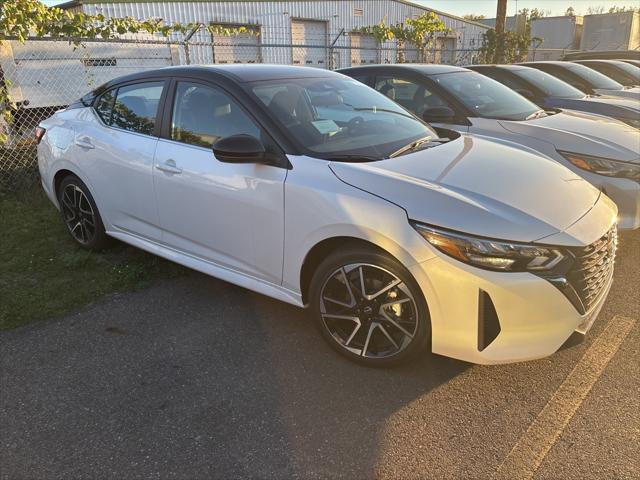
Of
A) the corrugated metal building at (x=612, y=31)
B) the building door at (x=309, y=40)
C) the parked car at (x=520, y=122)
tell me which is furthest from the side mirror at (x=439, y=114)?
the corrugated metal building at (x=612, y=31)

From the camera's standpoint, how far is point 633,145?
4688 mm

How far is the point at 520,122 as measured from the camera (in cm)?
521

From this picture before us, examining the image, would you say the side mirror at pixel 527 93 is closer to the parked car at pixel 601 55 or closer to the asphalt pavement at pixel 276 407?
the asphalt pavement at pixel 276 407

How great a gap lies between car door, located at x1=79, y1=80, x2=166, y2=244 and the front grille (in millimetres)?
2745

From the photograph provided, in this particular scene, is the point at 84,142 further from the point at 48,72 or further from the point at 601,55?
the point at 601,55

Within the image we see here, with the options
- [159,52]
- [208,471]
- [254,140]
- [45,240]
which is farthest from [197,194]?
[159,52]

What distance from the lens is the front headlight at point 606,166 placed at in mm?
4391

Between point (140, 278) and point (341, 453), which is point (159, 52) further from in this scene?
point (341, 453)

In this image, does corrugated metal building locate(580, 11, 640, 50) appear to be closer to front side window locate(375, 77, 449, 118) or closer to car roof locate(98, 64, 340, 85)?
front side window locate(375, 77, 449, 118)

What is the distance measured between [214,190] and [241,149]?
0.43 meters

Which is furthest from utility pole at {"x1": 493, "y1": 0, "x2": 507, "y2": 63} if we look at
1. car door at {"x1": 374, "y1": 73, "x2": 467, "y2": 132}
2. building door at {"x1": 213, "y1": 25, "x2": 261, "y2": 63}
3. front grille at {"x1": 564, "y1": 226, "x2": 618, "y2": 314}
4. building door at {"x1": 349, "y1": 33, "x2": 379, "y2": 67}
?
front grille at {"x1": 564, "y1": 226, "x2": 618, "y2": 314}

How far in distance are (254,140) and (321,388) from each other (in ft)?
4.76

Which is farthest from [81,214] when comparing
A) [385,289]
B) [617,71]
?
[617,71]

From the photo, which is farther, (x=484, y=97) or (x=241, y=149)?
(x=484, y=97)
